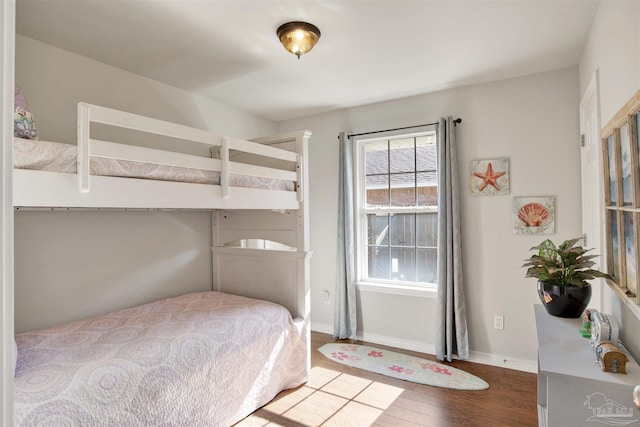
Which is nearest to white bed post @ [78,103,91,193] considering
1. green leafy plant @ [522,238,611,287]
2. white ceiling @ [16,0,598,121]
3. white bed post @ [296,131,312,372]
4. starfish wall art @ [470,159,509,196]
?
white ceiling @ [16,0,598,121]

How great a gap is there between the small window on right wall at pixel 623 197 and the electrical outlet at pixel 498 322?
1428 mm

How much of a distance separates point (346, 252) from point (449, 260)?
0.98 metres

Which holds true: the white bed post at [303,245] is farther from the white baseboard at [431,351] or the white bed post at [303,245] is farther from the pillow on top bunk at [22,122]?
the pillow on top bunk at [22,122]

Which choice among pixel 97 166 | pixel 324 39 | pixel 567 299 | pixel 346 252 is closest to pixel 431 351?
pixel 346 252

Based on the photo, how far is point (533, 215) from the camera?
2732 millimetres

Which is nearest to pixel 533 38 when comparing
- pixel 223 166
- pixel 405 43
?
pixel 405 43

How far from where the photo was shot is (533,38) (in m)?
2.17

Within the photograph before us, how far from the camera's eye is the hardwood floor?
2.13m

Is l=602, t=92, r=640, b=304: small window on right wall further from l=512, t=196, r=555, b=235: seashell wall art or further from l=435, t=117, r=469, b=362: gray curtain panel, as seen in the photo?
l=435, t=117, r=469, b=362: gray curtain panel

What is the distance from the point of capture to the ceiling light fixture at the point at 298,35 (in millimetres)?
1947

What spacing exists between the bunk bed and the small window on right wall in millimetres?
1807

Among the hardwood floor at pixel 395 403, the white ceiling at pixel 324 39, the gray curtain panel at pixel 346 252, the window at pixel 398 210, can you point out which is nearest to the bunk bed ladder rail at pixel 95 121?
the white ceiling at pixel 324 39

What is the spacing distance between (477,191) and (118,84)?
2.88 meters

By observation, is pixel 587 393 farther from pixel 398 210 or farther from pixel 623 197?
pixel 398 210
